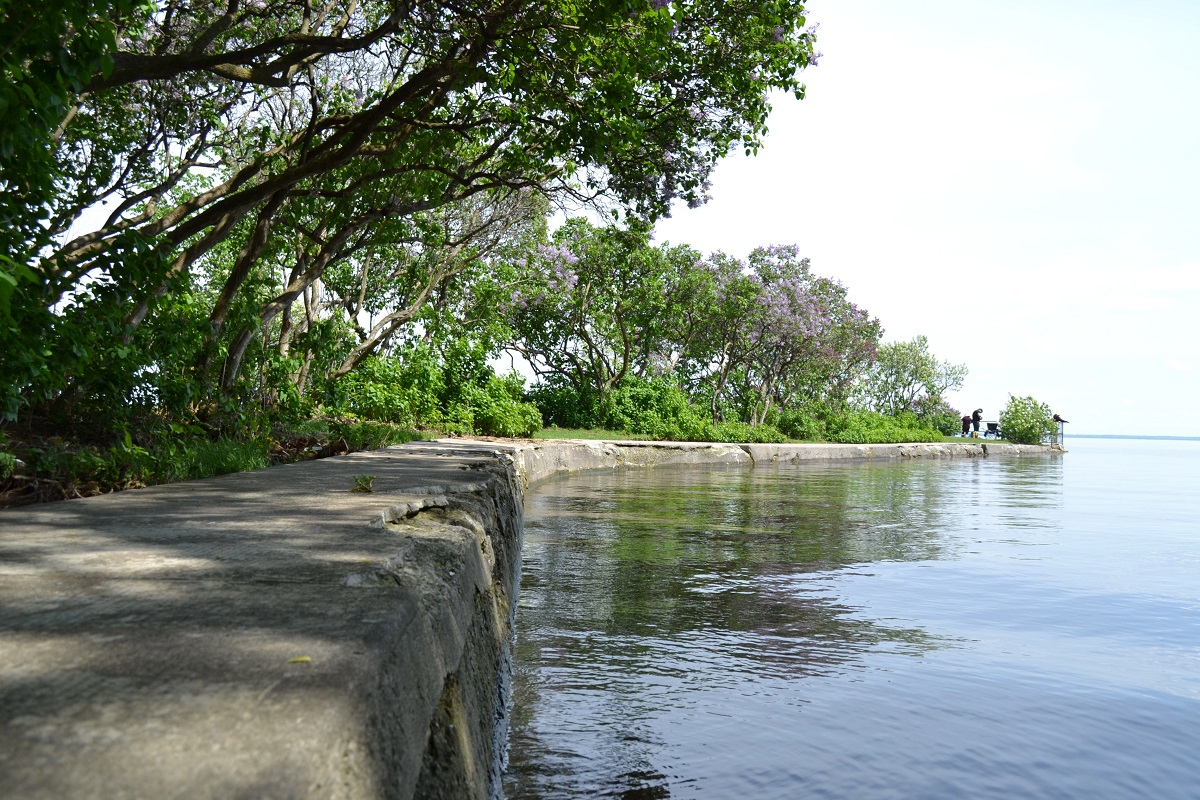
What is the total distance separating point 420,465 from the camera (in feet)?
20.2

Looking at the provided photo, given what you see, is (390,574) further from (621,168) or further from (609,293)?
(609,293)

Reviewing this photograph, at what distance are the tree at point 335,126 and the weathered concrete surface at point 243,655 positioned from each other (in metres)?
1.74

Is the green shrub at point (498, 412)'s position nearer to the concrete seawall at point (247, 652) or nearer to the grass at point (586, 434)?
the grass at point (586, 434)

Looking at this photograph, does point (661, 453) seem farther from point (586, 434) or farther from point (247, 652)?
point (247, 652)

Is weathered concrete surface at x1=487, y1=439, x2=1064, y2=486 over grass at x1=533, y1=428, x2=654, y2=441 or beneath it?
Result: beneath

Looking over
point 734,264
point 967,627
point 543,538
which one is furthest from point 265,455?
point 734,264

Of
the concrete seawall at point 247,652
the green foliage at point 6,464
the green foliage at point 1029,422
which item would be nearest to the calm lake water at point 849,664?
the concrete seawall at point 247,652

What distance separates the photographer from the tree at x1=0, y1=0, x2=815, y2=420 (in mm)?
5055

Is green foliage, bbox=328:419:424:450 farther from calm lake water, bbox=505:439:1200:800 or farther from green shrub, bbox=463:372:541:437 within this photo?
green shrub, bbox=463:372:541:437

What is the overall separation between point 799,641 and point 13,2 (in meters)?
4.18

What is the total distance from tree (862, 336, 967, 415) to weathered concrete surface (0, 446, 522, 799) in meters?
37.8

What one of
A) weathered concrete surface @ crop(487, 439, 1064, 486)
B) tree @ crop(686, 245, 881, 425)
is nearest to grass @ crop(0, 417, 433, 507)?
weathered concrete surface @ crop(487, 439, 1064, 486)

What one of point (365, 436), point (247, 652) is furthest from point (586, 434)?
point (247, 652)

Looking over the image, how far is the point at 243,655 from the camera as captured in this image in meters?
1.50
